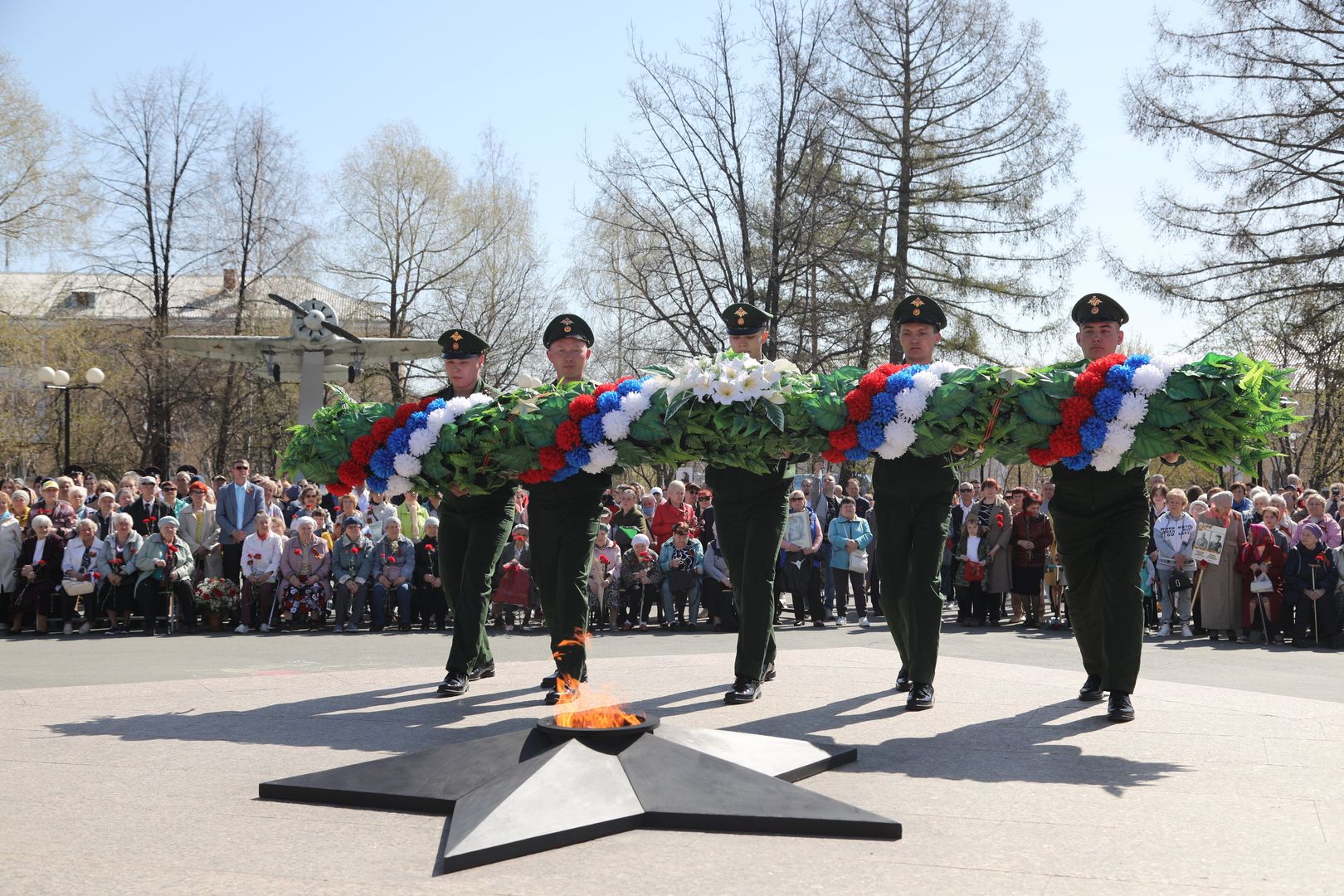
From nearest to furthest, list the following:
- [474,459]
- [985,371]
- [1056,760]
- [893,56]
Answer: [1056,760] < [985,371] < [474,459] < [893,56]

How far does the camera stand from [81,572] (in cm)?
1366

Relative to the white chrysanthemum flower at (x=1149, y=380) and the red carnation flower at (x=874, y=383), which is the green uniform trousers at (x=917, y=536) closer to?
the red carnation flower at (x=874, y=383)

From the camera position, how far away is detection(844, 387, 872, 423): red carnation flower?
6.25 meters

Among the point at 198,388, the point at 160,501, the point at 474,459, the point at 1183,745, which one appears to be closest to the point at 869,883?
the point at 1183,745

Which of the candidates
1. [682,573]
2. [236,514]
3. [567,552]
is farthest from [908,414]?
[236,514]

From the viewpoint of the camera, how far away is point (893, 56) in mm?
25438

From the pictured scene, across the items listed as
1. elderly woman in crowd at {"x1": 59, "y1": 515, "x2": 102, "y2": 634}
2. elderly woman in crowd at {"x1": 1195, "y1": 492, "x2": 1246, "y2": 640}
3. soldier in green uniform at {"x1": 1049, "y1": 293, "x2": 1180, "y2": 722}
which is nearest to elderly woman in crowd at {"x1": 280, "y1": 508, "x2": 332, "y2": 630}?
elderly woman in crowd at {"x1": 59, "y1": 515, "x2": 102, "y2": 634}

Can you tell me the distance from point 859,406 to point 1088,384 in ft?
3.64

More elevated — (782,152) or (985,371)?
(782,152)

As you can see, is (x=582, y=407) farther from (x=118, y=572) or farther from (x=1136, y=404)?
(x=118, y=572)

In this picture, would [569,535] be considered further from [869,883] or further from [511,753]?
[869,883]

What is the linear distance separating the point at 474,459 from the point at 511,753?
245 centimetres

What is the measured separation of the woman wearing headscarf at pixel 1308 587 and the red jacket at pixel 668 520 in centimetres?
677

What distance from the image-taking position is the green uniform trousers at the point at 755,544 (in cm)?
692
